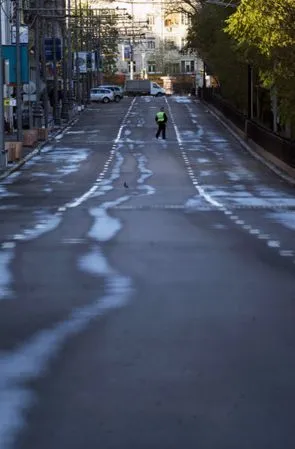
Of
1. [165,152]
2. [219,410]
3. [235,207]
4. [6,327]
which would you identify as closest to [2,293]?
[6,327]

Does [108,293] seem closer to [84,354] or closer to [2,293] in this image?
[2,293]

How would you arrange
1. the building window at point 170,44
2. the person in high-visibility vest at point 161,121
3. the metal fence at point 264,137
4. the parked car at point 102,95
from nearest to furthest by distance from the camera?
the metal fence at point 264,137 → the person in high-visibility vest at point 161,121 → the parked car at point 102,95 → the building window at point 170,44

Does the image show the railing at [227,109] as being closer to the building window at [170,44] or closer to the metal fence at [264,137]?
the metal fence at [264,137]

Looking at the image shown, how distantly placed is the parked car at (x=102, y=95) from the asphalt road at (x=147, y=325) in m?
87.7

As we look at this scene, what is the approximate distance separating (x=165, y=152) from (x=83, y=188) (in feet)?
62.1

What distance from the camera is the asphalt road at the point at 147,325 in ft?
23.1

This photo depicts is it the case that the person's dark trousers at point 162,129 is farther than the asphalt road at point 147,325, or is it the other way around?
the person's dark trousers at point 162,129

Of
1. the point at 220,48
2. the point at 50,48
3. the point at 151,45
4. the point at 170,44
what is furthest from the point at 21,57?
the point at 151,45

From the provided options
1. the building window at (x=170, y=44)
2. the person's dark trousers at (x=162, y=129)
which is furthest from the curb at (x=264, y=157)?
the building window at (x=170, y=44)

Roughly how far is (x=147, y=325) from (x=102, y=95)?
105997 mm

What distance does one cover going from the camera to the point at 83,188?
1351 inches

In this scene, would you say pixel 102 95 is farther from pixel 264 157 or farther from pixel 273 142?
pixel 273 142

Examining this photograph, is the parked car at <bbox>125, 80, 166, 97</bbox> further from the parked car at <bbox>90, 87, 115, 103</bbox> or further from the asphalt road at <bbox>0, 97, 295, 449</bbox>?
the asphalt road at <bbox>0, 97, 295, 449</bbox>

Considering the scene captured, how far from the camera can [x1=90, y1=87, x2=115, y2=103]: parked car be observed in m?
115
